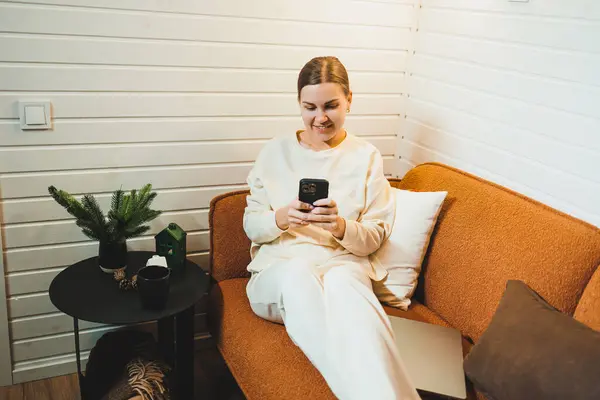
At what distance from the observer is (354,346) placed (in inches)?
61.7

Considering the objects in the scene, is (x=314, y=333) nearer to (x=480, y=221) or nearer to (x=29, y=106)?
(x=480, y=221)

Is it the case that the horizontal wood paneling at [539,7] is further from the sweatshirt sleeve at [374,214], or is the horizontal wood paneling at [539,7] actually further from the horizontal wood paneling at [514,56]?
the sweatshirt sleeve at [374,214]

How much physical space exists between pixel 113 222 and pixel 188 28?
0.76 meters

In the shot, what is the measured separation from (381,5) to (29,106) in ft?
4.72

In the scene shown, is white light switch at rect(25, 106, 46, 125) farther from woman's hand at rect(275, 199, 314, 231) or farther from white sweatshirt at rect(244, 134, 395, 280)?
woman's hand at rect(275, 199, 314, 231)

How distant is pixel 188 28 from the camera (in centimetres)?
218

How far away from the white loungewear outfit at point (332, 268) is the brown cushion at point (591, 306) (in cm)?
49

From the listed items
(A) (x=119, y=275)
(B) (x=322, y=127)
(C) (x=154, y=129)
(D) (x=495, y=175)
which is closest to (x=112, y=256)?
(A) (x=119, y=275)

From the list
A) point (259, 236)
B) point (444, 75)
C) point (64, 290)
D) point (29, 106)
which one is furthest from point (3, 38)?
point (444, 75)

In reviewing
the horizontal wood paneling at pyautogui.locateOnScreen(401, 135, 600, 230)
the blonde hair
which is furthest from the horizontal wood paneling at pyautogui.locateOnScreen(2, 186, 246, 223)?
the horizontal wood paneling at pyautogui.locateOnScreen(401, 135, 600, 230)

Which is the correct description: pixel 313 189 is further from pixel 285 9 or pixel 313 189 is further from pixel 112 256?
pixel 285 9

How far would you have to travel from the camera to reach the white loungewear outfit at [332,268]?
154cm

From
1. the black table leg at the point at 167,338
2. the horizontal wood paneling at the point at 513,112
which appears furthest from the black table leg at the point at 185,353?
the horizontal wood paneling at the point at 513,112

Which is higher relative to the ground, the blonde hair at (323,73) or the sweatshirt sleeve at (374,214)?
the blonde hair at (323,73)
